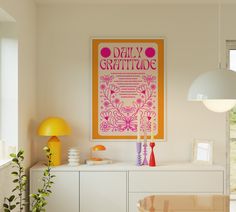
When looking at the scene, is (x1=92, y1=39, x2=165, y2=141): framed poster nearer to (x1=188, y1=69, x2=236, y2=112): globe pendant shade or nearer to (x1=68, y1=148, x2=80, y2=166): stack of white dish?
(x1=68, y1=148, x2=80, y2=166): stack of white dish

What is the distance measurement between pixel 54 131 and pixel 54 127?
1.7 inches

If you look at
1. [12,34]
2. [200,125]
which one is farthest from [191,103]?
[12,34]

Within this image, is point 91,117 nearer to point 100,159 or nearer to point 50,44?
point 100,159

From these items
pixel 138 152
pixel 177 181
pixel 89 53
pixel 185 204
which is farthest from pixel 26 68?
pixel 185 204

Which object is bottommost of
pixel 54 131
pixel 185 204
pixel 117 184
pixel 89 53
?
pixel 117 184

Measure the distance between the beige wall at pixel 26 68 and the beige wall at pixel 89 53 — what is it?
7.3 inches

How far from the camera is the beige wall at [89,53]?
4680 millimetres

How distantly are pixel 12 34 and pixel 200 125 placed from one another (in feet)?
7.03

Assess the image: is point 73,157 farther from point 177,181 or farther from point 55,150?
point 177,181

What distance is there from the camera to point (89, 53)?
184 inches

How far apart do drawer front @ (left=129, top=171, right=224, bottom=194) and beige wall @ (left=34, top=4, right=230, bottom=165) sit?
1.42 ft

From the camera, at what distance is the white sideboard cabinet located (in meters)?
4.25

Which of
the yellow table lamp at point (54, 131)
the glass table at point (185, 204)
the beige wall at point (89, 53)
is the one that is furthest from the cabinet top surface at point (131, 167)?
the glass table at point (185, 204)

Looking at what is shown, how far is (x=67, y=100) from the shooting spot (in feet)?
15.4
